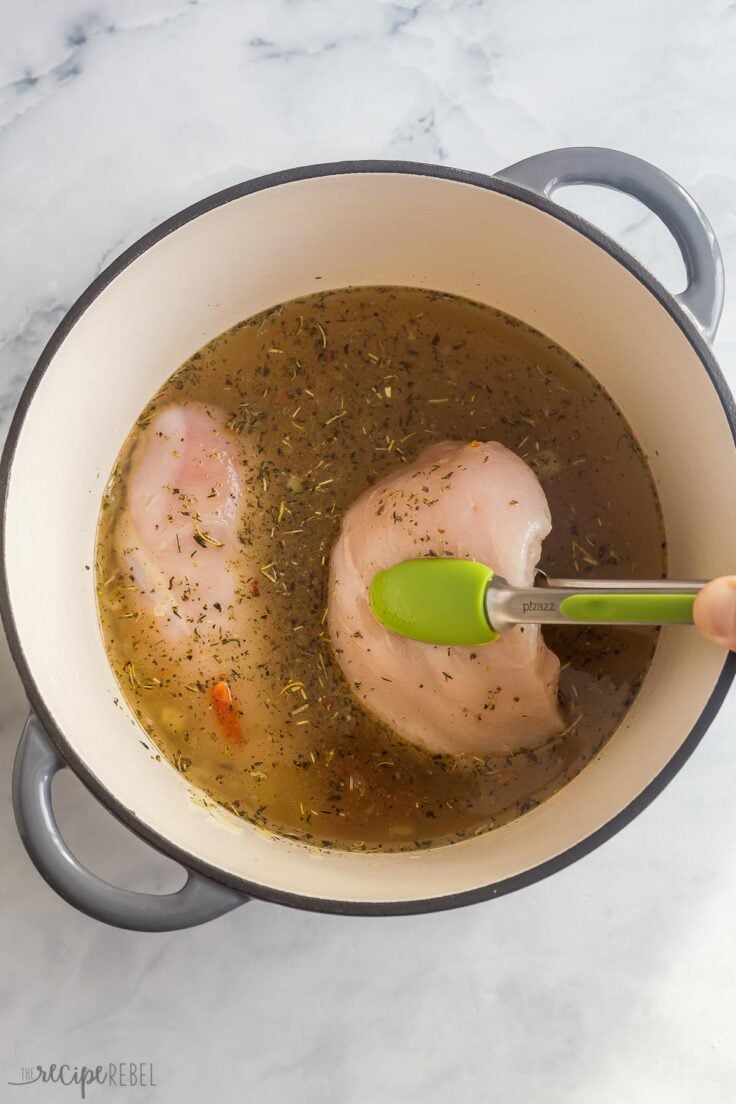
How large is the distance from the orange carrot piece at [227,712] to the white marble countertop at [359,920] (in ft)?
0.69

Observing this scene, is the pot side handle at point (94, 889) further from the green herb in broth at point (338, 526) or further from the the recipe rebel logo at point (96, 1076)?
the the recipe rebel logo at point (96, 1076)

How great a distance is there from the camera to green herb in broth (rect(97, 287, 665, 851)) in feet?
4.61

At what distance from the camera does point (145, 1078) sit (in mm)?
1414

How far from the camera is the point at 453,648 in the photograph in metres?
1.34

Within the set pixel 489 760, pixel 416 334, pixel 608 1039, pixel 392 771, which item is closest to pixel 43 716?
pixel 392 771

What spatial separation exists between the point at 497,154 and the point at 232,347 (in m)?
0.50

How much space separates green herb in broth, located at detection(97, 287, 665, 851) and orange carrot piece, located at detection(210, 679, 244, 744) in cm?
1

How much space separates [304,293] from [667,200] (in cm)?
58

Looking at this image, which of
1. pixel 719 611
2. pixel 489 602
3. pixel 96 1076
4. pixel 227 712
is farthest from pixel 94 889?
pixel 719 611

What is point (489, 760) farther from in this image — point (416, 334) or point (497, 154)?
point (497, 154)

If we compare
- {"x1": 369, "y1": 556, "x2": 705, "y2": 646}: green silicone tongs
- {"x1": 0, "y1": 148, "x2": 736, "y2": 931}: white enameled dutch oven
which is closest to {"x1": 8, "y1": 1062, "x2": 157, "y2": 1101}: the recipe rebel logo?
{"x1": 0, "y1": 148, "x2": 736, "y2": 931}: white enameled dutch oven

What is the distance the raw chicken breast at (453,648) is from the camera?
132 centimetres

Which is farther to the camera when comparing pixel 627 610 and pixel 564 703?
pixel 564 703

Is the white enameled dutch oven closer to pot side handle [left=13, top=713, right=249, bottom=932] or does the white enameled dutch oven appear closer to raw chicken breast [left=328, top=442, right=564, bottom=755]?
pot side handle [left=13, top=713, right=249, bottom=932]
